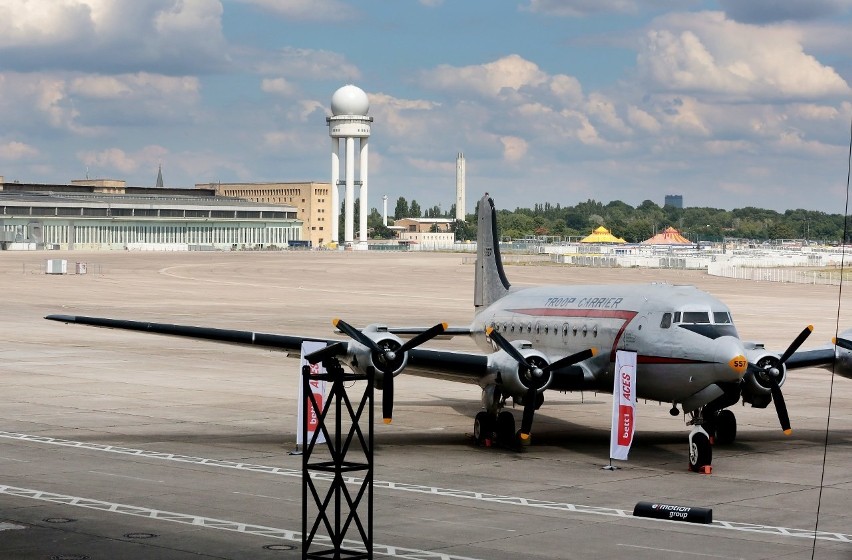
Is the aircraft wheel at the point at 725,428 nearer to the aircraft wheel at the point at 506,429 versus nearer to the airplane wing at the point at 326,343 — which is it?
the aircraft wheel at the point at 506,429

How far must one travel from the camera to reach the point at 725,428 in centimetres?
3169

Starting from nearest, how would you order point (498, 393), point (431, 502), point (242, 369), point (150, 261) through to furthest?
1. point (431, 502)
2. point (498, 393)
3. point (242, 369)
4. point (150, 261)

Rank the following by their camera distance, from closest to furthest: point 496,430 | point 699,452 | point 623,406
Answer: point 699,452
point 623,406
point 496,430

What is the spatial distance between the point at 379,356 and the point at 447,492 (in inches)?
174

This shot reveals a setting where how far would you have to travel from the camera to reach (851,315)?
84375 mm

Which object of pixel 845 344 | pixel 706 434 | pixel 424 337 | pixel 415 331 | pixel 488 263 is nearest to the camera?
pixel 424 337

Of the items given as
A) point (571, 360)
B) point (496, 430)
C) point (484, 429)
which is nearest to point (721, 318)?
→ point (571, 360)

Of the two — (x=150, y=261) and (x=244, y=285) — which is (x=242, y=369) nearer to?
(x=244, y=285)

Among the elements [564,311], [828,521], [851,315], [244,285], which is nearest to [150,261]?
[244,285]

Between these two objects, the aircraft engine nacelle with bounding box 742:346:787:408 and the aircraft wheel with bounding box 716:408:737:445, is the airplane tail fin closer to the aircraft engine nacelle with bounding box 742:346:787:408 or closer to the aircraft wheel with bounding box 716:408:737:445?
the aircraft wheel with bounding box 716:408:737:445

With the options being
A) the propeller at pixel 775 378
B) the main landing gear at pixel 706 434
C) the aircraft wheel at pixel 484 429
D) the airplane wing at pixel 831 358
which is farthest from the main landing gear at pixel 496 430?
the airplane wing at pixel 831 358

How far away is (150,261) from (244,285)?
205ft

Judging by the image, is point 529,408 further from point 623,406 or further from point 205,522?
point 205,522

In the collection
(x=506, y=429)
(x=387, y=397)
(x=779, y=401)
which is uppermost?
(x=387, y=397)
